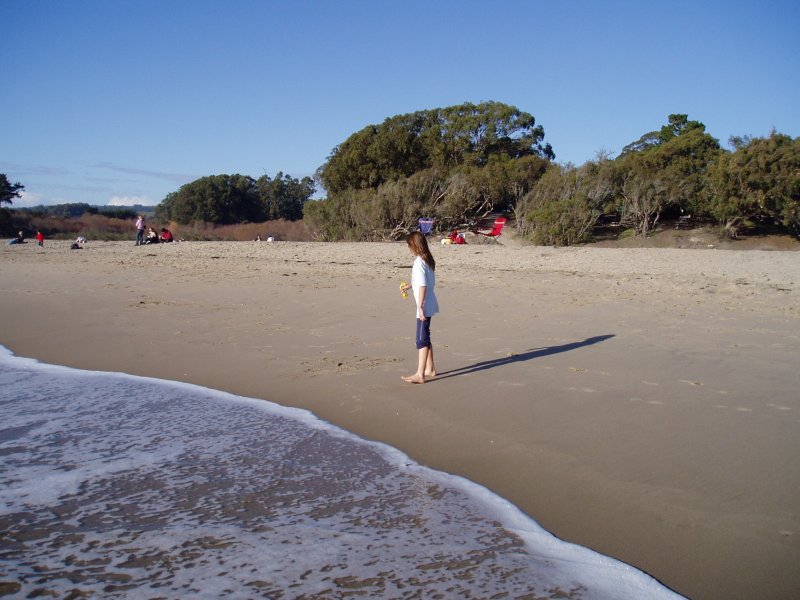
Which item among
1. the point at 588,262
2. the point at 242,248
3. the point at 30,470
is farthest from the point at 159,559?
the point at 242,248

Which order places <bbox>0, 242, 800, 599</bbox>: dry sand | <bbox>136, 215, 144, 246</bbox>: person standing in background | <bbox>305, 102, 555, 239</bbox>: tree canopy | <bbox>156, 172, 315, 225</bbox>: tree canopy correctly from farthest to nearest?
<bbox>156, 172, 315, 225</bbox>: tree canopy < <bbox>305, 102, 555, 239</bbox>: tree canopy < <bbox>136, 215, 144, 246</bbox>: person standing in background < <bbox>0, 242, 800, 599</bbox>: dry sand

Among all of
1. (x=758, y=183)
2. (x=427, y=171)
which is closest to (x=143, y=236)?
(x=427, y=171)

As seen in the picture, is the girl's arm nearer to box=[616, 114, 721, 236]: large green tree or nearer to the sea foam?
the sea foam

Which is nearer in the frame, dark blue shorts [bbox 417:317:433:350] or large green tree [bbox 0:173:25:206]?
dark blue shorts [bbox 417:317:433:350]

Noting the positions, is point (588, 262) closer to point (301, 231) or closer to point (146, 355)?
point (146, 355)

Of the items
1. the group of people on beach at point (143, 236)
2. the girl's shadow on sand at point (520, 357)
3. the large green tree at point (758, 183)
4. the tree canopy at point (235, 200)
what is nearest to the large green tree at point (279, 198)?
the tree canopy at point (235, 200)

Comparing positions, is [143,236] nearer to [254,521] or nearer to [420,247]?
[420,247]

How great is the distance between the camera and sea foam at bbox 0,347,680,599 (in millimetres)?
2754

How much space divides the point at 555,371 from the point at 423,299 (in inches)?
57.2

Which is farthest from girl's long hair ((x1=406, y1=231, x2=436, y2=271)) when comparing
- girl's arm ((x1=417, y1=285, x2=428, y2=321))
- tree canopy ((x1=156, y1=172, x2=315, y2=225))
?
tree canopy ((x1=156, y1=172, x2=315, y2=225))

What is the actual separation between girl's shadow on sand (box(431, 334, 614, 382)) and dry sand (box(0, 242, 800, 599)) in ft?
0.12

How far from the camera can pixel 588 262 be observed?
52.2 feet

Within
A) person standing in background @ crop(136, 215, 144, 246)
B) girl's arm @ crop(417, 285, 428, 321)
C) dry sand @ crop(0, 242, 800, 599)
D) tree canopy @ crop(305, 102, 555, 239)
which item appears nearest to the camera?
dry sand @ crop(0, 242, 800, 599)

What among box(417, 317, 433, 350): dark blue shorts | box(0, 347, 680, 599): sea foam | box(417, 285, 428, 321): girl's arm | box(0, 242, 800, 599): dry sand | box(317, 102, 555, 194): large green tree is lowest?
box(0, 347, 680, 599): sea foam
